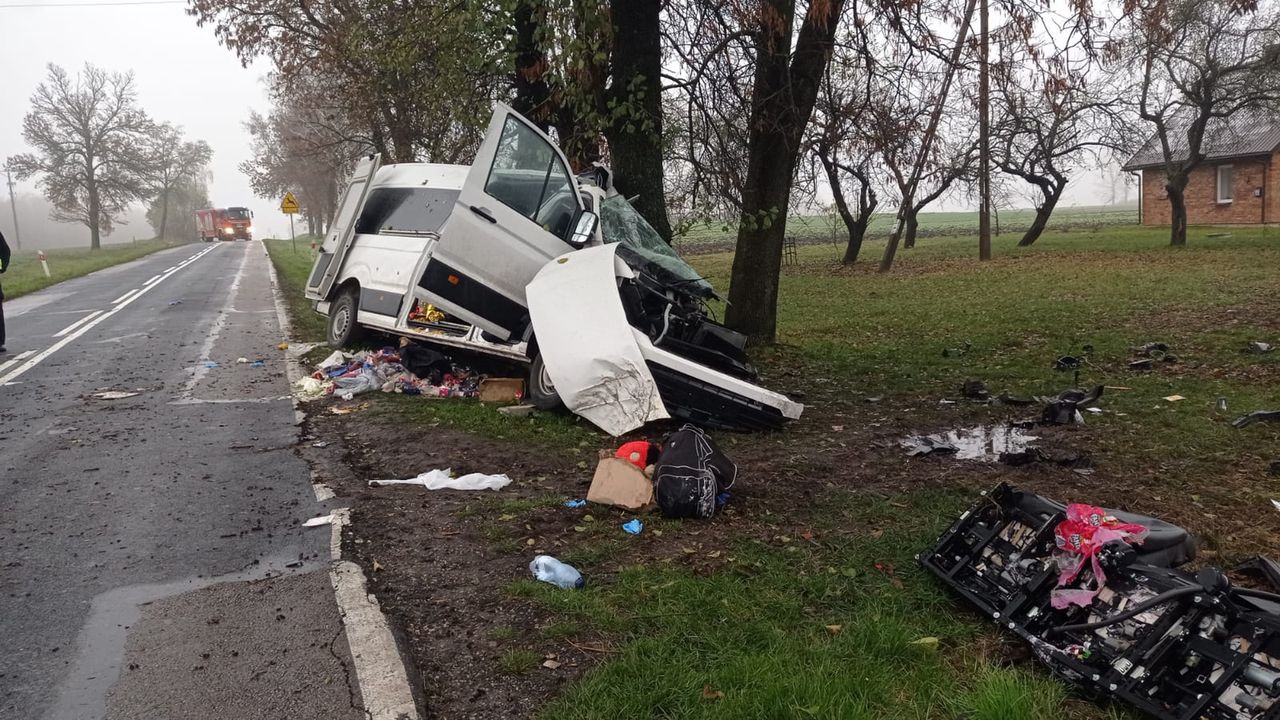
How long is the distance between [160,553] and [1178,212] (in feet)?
99.2

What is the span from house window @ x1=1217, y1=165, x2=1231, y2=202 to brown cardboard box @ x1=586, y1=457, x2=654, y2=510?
42.5 metres

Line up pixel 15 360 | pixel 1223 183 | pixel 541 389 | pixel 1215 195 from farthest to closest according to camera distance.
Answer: pixel 1215 195
pixel 1223 183
pixel 15 360
pixel 541 389

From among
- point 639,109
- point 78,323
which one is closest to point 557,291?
point 639,109

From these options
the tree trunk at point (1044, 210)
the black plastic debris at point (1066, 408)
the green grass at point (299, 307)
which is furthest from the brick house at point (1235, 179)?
the green grass at point (299, 307)

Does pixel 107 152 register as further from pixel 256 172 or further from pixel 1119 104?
pixel 1119 104

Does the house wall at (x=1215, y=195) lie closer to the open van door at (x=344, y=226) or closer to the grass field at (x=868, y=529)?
the grass field at (x=868, y=529)

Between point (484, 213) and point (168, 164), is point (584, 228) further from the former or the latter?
point (168, 164)

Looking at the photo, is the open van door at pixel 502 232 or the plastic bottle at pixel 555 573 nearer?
the plastic bottle at pixel 555 573

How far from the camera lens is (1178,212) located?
1041 inches

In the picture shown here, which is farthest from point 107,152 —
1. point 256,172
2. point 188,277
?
point 188,277

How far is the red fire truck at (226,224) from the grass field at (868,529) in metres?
64.3

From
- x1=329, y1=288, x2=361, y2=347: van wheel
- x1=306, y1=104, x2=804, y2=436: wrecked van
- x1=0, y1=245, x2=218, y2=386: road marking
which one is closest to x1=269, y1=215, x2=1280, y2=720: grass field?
x1=306, y1=104, x2=804, y2=436: wrecked van

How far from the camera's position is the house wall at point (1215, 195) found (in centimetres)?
3503

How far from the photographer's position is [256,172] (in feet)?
154
